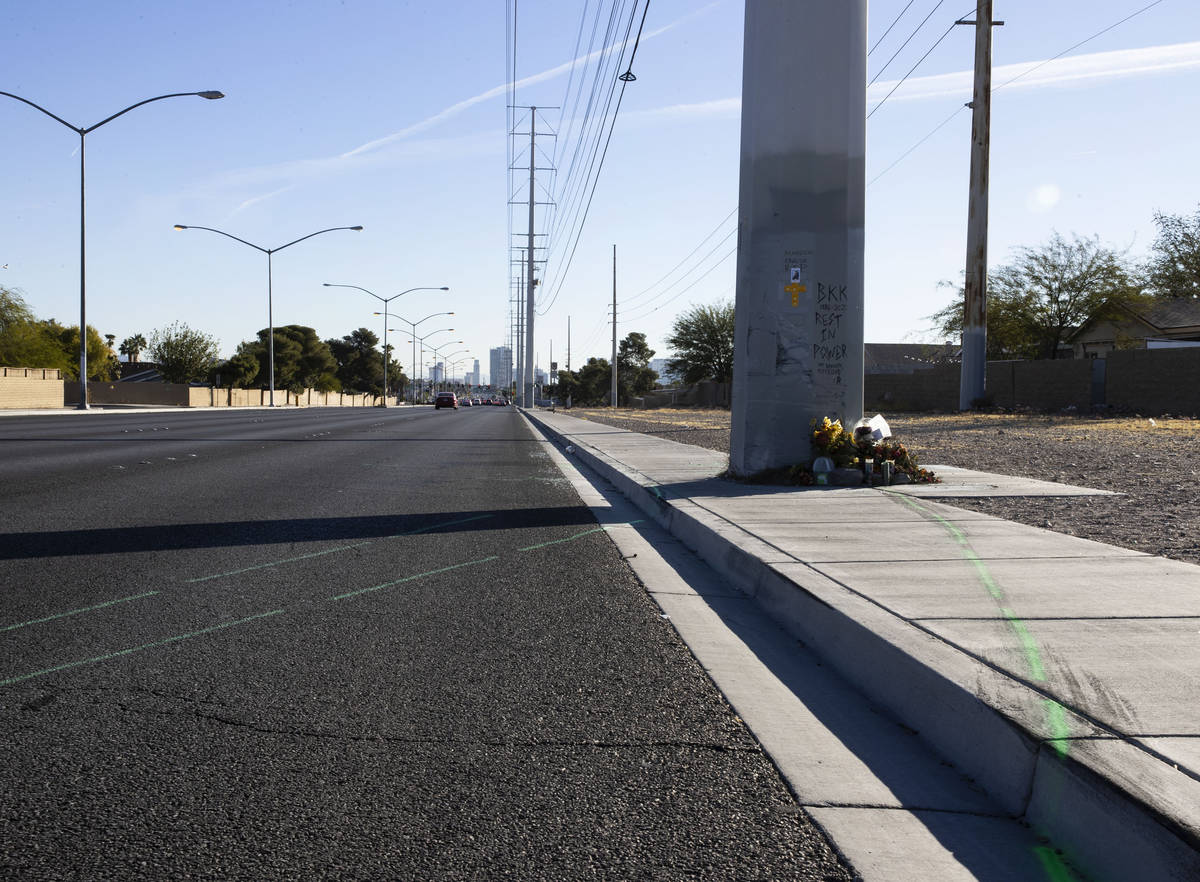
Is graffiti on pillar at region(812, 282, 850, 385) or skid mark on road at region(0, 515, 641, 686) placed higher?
graffiti on pillar at region(812, 282, 850, 385)

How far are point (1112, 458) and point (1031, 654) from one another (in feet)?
38.6

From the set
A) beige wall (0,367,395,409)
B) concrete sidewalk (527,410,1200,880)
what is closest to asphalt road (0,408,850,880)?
concrete sidewalk (527,410,1200,880)

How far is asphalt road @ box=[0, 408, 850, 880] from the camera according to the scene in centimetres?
280

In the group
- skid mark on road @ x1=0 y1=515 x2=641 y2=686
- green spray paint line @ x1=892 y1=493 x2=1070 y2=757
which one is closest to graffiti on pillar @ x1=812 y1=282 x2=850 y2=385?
green spray paint line @ x1=892 y1=493 x2=1070 y2=757

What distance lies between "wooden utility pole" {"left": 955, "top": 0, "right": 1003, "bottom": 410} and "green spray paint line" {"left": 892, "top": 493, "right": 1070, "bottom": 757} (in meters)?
25.4

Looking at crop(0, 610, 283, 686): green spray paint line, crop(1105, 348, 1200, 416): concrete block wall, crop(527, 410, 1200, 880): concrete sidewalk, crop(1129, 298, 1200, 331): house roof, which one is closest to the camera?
crop(527, 410, 1200, 880): concrete sidewalk

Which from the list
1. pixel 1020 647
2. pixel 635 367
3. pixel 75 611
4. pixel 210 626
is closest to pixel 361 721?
pixel 210 626

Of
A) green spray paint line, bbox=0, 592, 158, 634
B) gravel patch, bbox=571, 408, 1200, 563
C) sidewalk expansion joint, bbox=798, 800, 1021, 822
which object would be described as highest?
gravel patch, bbox=571, 408, 1200, 563

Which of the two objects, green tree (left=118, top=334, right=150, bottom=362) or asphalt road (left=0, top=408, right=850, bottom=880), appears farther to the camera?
green tree (left=118, top=334, right=150, bottom=362)

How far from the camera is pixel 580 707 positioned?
4.00 metres

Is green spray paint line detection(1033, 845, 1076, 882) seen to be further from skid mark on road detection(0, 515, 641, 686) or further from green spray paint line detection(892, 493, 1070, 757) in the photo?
skid mark on road detection(0, 515, 641, 686)

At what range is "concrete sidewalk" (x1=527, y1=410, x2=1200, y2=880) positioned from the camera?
275 centimetres

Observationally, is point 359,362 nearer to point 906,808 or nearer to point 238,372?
point 238,372

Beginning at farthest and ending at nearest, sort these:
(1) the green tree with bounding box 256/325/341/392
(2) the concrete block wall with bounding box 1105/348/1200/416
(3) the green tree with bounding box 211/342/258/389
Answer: (1) the green tree with bounding box 256/325/341/392
(3) the green tree with bounding box 211/342/258/389
(2) the concrete block wall with bounding box 1105/348/1200/416
